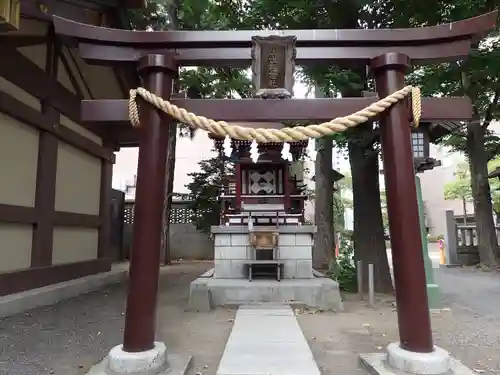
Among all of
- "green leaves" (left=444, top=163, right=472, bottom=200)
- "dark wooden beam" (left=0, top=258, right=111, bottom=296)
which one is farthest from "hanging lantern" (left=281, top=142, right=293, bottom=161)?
"green leaves" (left=444, top=163, right=472, bottom=200)

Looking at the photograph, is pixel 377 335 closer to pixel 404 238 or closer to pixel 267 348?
pixel 267 348

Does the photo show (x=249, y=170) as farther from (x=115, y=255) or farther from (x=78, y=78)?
(x=115, y=255)

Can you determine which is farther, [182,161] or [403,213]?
[182,161]

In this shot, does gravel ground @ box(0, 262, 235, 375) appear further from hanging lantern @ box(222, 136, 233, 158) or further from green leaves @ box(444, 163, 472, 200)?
green leaves @ box(444, 163, 472, 200)

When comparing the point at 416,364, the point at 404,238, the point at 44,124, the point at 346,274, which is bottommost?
the point at 416,364

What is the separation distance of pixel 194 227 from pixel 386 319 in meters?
12.6

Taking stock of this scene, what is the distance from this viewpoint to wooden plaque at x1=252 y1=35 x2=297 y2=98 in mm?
4109

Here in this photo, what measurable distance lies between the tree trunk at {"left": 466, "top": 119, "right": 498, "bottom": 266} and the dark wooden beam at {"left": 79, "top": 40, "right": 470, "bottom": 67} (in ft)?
38.7

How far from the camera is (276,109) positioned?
4.12m

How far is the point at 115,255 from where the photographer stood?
635 inches

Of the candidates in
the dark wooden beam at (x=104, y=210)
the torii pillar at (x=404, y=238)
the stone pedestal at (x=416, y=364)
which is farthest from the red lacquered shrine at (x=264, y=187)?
the stone pedestal at (x=416, y=364)

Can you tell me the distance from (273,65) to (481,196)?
1347cm

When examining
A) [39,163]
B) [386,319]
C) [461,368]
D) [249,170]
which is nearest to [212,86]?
[249,170]

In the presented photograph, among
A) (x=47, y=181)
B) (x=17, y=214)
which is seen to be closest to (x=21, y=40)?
(x=47, y=181)
